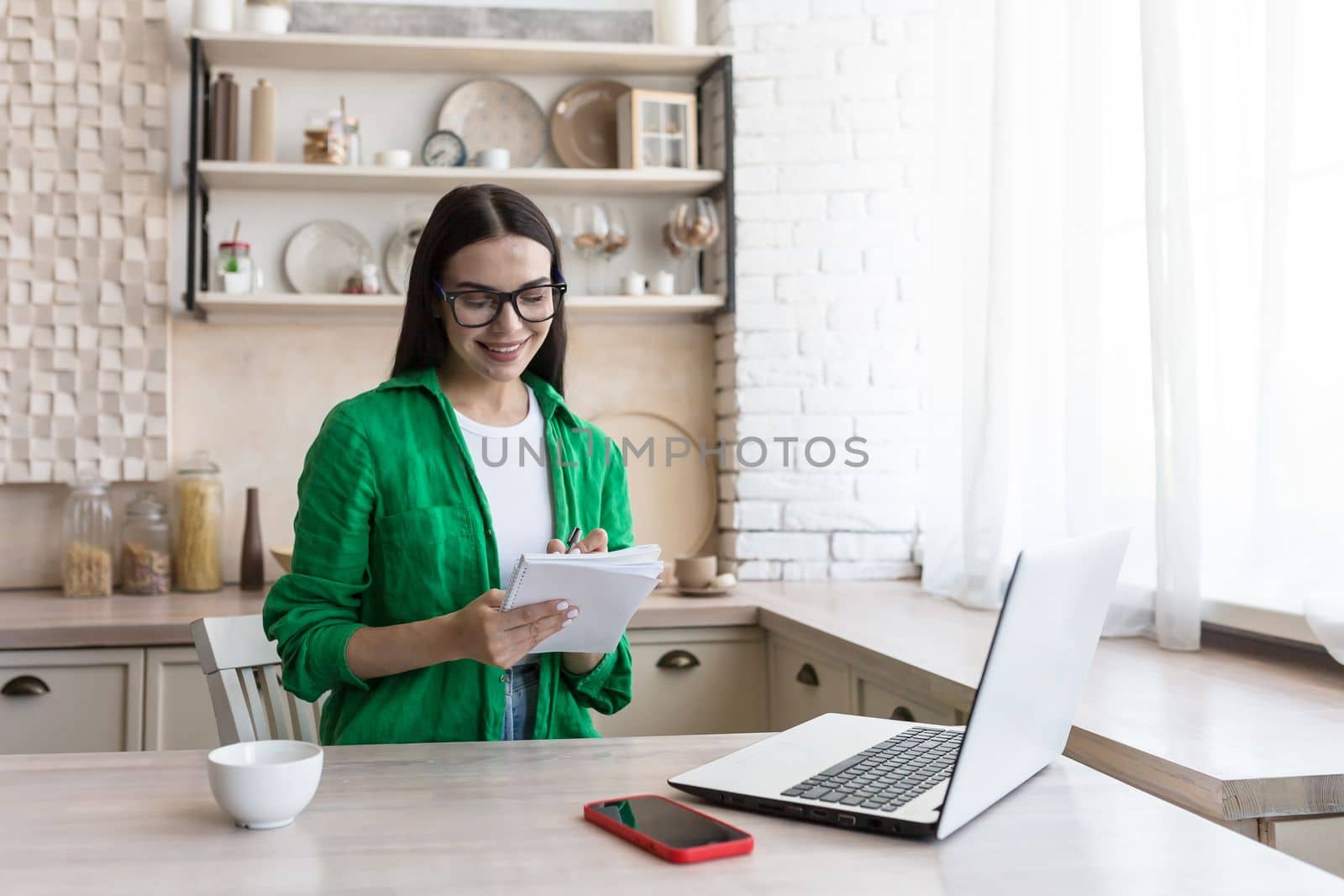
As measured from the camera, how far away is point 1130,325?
2189mm

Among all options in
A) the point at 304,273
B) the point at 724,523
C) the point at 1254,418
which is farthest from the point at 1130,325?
the point at 304,273

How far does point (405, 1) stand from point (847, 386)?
1711 millimetres

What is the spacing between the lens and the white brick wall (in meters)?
3.19

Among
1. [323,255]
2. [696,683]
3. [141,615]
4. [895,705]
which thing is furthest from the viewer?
[323,255]

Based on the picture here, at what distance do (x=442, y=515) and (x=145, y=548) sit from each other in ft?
5.89

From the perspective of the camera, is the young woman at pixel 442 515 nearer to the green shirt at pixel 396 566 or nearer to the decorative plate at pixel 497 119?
the green shirt at pixel 396 566

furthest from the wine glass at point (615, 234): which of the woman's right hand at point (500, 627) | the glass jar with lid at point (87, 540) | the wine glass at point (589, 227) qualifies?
the woman's right hand at point (500, 627)

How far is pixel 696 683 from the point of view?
2.80 meters

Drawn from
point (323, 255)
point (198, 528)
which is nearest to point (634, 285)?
point (323, 255)

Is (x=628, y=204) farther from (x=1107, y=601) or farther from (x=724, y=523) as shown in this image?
(x=1107, y=601)

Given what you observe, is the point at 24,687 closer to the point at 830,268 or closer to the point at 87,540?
the point at 87,540

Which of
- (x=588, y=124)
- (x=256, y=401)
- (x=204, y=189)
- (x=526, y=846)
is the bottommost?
(x=526, y=846)

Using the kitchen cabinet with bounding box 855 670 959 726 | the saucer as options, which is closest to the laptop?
the kitchen cabinet with bounding box 855 670 959 726

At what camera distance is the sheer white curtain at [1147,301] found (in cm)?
173
